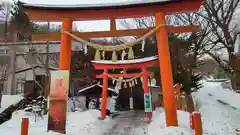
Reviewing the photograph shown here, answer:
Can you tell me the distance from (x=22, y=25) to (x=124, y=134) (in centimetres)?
2163

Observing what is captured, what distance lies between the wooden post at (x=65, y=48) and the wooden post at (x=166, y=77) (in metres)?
3.54

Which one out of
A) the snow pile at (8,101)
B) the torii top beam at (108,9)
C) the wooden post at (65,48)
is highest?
the torii top beam at (108,9)

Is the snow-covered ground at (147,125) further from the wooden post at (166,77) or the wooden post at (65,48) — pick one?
the wooden post at (65,48)

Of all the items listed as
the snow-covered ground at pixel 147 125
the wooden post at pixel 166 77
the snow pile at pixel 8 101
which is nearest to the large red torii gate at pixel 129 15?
the wooden post at pixel 166 77

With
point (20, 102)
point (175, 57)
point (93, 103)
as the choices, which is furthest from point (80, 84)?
point (175, 57)

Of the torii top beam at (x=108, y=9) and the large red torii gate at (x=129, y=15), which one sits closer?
Result: the large red torii gate at (x=129, y=15)

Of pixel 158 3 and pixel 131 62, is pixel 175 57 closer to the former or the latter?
pixel 131 62

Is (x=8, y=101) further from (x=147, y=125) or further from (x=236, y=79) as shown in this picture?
(x=236, y=79)

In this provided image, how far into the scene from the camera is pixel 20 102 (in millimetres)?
23531

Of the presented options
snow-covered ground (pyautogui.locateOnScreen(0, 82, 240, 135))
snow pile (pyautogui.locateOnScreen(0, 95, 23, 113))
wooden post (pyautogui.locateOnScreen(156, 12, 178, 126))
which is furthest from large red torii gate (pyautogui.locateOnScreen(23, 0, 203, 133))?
snow pile (pyautogui.locateOnScreen(0, 95, 23, 113))

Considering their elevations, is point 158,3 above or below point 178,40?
below

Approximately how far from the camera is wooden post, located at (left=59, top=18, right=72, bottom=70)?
28.8 feet

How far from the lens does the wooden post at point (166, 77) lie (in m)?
8.16

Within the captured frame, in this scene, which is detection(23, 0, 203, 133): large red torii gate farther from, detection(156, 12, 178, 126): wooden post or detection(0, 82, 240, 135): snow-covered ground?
detection(0, 82, 240, 135): snow-covered ground
